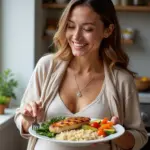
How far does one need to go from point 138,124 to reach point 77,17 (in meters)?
0.47

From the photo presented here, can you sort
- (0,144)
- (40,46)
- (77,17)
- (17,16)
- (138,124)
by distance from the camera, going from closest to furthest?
(77,17) → (138,124) → (0,144) → (17,16) → (40,46)

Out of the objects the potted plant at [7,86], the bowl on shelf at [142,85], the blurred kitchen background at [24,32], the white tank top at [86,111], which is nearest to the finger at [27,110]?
the white tank top at [86,111]

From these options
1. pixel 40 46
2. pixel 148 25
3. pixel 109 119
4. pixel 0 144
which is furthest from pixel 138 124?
pixel 148 25

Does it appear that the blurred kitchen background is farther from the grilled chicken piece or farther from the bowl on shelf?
the grilled chicken piece

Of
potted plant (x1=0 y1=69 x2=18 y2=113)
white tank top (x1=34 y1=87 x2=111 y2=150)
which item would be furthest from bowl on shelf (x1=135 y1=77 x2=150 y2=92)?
white tank top (x1=34 y1=87 x2=111 y2=150)

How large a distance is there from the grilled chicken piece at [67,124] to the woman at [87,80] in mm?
85

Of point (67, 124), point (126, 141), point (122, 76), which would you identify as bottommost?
point (126, 141)

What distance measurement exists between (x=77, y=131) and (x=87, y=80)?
302mm

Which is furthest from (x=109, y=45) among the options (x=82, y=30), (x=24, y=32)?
(x=24, y=32)

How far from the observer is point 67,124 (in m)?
1.36

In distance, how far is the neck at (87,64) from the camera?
5.22ft

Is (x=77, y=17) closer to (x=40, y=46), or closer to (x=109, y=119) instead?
(x=109, y=119)

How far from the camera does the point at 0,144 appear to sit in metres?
2.24

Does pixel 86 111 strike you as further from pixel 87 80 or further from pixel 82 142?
pixel 82 142
